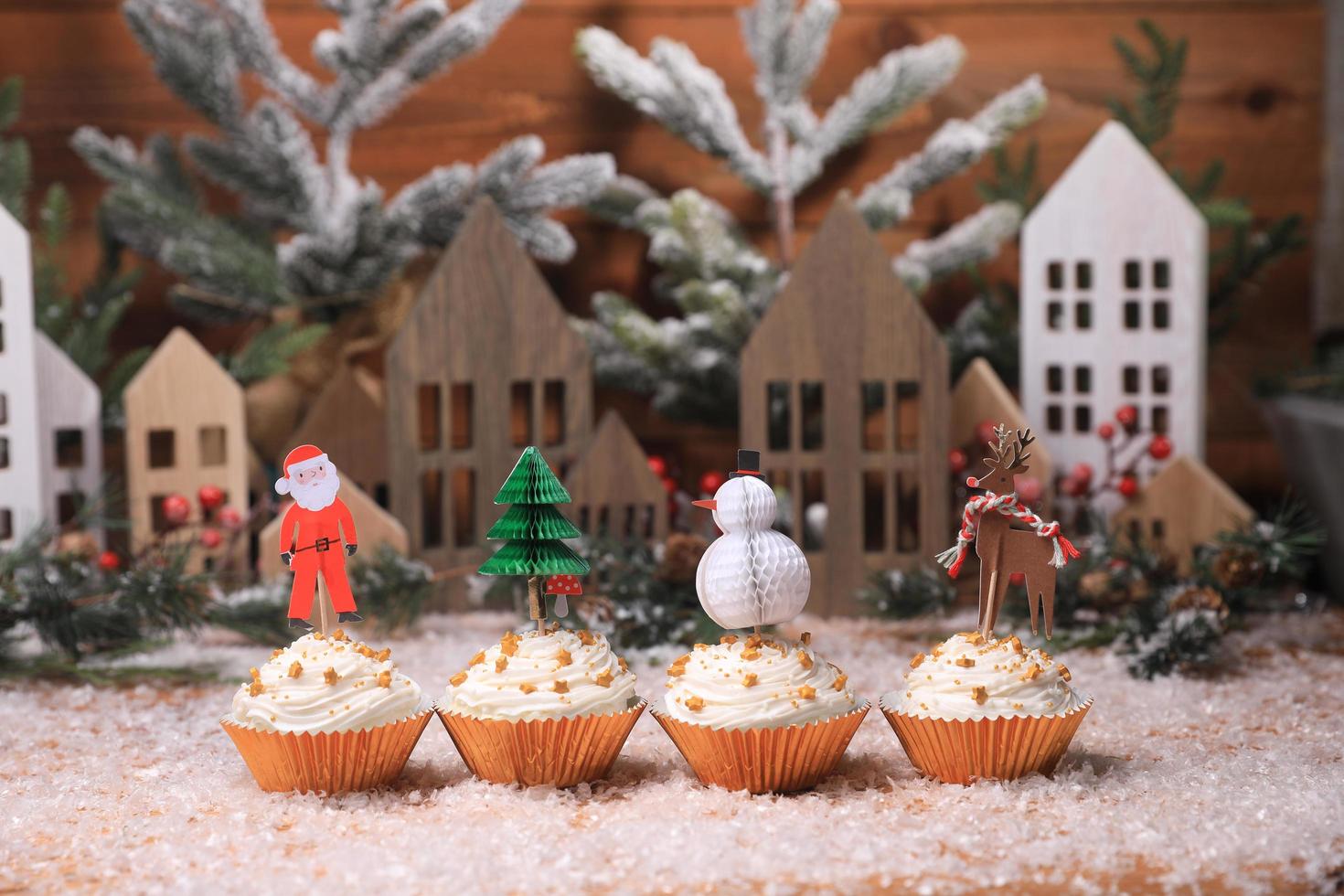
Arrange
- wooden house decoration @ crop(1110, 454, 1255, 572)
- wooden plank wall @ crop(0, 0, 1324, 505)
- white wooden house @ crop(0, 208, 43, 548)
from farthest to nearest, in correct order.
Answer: wooden plank wall @ crop(0, 0, 1324, 505) < wooden house decoration @ crop(1110, 454, 1255, 572) < white wooden house @ crop(0, 208, 43, 548)

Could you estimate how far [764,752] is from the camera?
125 centimetres

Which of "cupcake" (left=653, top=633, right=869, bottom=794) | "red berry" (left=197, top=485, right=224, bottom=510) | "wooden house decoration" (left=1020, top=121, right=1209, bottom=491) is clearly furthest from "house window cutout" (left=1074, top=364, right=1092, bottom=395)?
"red berry" (left=197, top=485, right=224, bottom=510)

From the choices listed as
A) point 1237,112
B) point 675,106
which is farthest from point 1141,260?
point 675,106

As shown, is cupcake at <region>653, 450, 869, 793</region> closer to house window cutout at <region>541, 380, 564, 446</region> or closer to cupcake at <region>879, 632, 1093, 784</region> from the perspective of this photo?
cupcake at <region>879, 632, 1093, 784</region>

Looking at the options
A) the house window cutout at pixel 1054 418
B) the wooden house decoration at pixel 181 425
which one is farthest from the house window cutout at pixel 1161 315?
the wooden house decoration at pixel 181 425

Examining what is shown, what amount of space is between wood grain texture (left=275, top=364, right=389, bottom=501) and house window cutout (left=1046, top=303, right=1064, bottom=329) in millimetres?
1190

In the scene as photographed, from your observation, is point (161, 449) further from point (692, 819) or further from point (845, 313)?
point (692, 819)

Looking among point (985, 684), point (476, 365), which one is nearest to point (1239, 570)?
point (985, 684)

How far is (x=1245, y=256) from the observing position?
234 cm

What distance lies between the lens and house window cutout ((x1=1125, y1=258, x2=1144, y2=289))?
222 centimetres

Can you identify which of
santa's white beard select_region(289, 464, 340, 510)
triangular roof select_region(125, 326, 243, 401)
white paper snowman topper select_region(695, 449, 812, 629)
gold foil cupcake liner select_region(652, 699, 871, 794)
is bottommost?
gold foil cupcake liner select_region(652, 699, 871, 794)

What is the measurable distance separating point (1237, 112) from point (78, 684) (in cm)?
237

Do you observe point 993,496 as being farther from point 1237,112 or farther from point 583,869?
point 1237,112

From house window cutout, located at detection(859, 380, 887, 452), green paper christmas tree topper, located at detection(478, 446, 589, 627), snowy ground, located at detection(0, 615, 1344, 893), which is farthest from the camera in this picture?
house window cutout, located at detection(859, 380, 887, 452)
